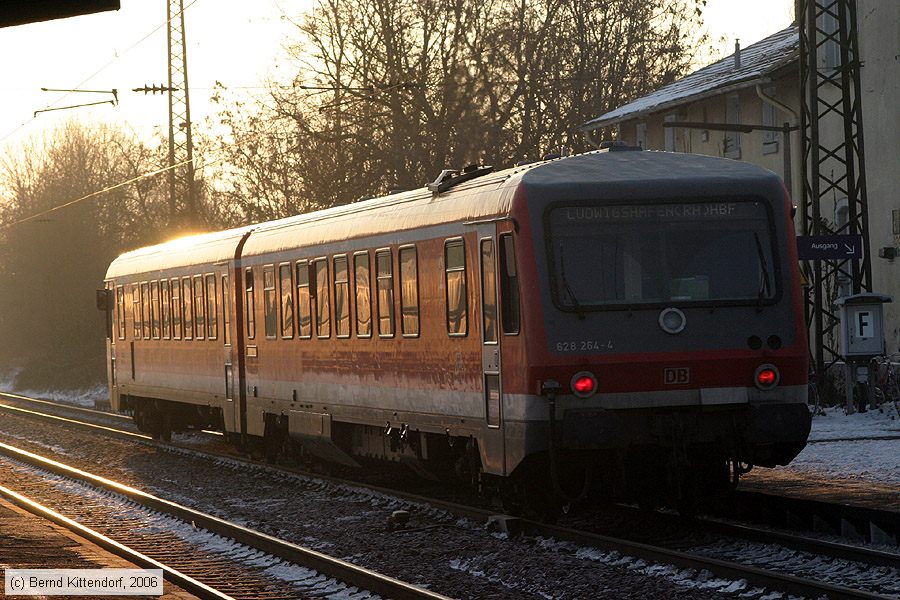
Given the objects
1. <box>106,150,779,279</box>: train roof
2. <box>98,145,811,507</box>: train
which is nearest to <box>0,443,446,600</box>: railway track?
<box>98,145,811,507</box>: train

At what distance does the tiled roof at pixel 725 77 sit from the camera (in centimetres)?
3409

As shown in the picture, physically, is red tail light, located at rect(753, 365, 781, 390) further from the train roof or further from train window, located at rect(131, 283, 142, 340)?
train window, located at rect(131, 283, 142, 340)

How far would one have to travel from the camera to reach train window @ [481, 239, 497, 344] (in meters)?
12.7

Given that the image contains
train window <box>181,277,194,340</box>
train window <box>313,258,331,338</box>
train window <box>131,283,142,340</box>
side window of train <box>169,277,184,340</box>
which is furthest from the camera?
train window <box>131,283,142,340</box>

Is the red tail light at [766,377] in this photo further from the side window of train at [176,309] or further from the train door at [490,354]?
the side window of train at [176,309]

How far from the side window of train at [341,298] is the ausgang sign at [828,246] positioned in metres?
7.75

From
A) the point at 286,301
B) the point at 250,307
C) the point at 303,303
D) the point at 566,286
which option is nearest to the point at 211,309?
the point at 250,307

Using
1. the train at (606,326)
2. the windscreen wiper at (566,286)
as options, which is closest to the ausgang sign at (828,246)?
the train at (606,326)

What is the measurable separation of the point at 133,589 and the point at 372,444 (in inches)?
222

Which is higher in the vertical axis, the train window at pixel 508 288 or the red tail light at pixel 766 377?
the train window at pixel 508 288

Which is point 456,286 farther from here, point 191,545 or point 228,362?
point 228,362

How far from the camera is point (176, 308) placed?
23875 mm

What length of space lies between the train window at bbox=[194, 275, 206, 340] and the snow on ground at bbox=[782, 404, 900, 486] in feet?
26.9

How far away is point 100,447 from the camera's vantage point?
25.8 m
